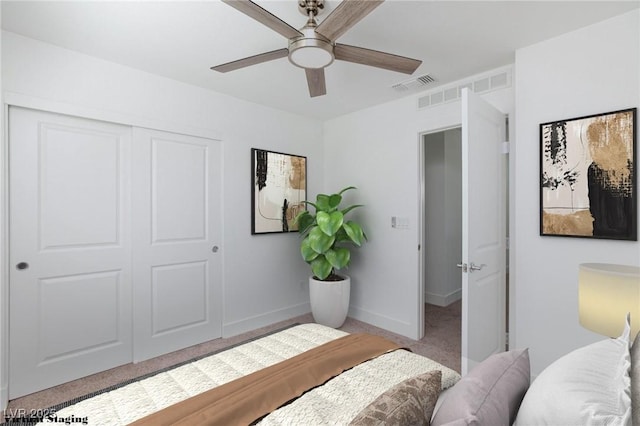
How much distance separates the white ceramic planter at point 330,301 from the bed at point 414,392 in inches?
66.9

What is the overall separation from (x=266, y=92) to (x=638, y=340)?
313 cm

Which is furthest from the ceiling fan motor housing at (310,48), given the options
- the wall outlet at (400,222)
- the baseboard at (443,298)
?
the baseboard at (443,298)

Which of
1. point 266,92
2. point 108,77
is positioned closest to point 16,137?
point 108,77

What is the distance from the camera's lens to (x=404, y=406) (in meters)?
0.87

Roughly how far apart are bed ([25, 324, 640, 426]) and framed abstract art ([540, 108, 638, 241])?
56.1 inches

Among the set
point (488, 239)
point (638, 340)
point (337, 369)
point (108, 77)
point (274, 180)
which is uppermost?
point (108, 77)

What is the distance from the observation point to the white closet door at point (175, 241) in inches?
106

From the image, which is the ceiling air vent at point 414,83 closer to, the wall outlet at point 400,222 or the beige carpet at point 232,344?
the wall outlet at point 400,222

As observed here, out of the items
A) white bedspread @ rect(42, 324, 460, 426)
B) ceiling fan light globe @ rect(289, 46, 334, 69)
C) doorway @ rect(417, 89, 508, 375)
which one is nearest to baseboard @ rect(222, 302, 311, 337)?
white bedspread @ rect(42, 324, 460, 426)

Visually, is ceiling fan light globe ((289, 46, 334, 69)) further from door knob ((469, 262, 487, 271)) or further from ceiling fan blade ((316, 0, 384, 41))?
door knob ((469, 262, 487, 271))

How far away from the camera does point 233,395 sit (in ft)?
3.74

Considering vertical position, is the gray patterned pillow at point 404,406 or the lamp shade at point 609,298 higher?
the lamp shade at point 609,298

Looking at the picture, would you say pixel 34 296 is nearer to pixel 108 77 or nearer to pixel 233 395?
pixel 108 77

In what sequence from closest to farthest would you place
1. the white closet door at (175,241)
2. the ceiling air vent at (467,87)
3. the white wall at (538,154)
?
the white wall at (538,154), the ceiling air vent at (467,87), the white closet door at (175,241)
